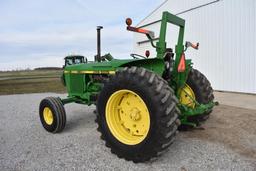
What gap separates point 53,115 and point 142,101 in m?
2.06

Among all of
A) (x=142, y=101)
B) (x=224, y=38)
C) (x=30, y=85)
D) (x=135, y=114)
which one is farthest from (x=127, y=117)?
(x=30, y=85)

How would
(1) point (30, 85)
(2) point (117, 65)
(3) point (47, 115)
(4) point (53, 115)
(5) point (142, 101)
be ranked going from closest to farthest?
(5) point (142, 101), (2) point (117, 65), (4) point (53, 115), (3) point (47, 115), (1) point (30, 85)

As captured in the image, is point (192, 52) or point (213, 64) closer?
point (213, 64)

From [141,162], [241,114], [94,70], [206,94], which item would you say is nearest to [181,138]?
[206,94]

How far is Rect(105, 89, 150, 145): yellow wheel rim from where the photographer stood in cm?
318

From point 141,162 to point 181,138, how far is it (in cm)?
120

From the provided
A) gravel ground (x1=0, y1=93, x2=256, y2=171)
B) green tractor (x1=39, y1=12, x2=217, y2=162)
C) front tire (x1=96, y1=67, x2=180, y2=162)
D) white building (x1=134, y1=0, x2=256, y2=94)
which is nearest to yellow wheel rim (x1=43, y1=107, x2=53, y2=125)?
green tractor (x1=39, y1=12, x2=217, y2=162)

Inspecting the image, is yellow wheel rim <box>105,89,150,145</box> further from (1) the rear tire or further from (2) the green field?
(2) the green field

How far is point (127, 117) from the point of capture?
3.38 metres

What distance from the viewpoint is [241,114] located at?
18.1 feet

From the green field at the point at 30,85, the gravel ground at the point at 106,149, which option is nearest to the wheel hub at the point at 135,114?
the gravel ground at the point at 106,149

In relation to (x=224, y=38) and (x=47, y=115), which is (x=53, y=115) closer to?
(x=47, y=115)

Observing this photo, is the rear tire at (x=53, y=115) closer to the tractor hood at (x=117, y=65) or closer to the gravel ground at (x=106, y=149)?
the gravel ground at (x=106, y=149)

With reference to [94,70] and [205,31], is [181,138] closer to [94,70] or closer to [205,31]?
[94,70]
